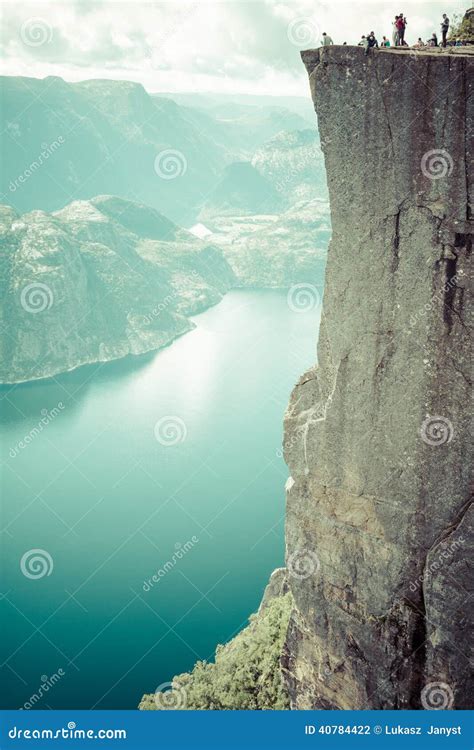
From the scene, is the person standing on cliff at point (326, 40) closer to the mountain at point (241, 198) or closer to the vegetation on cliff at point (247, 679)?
the vegetation on cliff at point (247, 679)

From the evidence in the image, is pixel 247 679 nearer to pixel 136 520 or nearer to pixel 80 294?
pixel 136 520

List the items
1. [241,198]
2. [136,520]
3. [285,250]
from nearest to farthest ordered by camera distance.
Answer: [136,520] < [285,250] < [241,198]

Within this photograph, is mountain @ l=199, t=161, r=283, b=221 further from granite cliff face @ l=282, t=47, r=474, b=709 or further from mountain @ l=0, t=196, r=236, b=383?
granite cliff face @ l=282, t=47, r=474, b=709

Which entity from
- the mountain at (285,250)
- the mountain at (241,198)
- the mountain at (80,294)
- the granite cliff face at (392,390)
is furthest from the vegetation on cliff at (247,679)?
the mountain at (241,198)

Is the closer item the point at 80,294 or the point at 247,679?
the point at 247,679

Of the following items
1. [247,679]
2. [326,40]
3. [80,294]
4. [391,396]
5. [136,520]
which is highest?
[80,294]

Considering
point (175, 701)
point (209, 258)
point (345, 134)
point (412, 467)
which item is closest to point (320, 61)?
point (345, 134)

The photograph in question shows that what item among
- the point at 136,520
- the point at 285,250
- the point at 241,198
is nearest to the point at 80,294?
the point at 285,250

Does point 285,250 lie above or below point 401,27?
above
